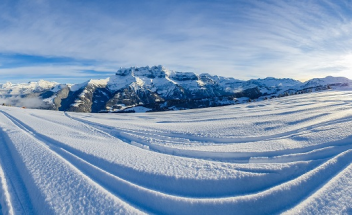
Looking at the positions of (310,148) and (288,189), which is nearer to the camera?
(288,189)

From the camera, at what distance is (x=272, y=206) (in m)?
3.59

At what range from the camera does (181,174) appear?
441 centimetres

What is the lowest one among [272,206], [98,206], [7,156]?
[272,206]

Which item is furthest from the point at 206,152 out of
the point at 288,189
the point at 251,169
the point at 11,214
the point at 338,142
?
the point at 11,214

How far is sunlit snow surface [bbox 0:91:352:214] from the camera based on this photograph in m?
3.55

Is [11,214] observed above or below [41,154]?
below

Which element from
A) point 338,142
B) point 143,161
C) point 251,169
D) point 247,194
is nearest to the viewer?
point 247,194

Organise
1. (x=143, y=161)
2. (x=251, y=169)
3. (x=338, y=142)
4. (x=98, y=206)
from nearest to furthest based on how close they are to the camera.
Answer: (x=98, y=206) < (x=251, y=169) < (x=143, y=161) < (x=338, y=142)

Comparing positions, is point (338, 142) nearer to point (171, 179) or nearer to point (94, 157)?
point (171, 179)

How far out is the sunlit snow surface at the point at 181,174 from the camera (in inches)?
140

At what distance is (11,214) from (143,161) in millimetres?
2660

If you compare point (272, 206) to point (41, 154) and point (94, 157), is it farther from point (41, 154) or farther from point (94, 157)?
point (41, 154)

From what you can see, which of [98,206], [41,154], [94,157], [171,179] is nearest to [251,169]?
[171,179]

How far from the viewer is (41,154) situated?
5434 mm
